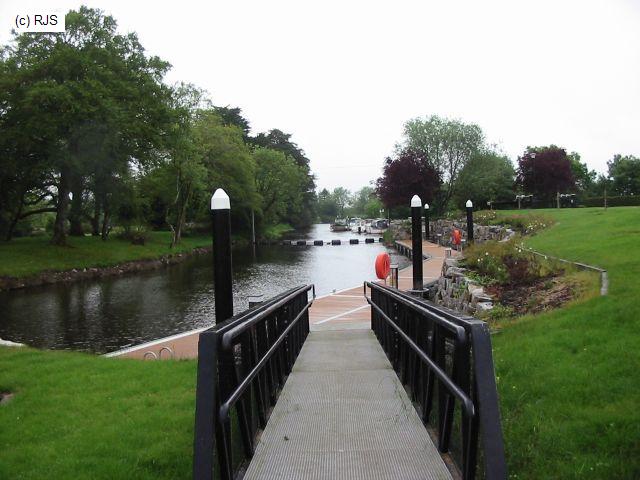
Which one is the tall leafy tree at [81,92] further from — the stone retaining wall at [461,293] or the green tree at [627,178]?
the green tree at [627,178]

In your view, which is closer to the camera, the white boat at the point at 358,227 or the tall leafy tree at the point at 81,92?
the tall leafy tree at the point at 81,92

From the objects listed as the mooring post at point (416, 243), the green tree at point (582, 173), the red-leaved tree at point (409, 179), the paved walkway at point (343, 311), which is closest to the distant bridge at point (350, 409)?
the mooring post at point (416, 243)

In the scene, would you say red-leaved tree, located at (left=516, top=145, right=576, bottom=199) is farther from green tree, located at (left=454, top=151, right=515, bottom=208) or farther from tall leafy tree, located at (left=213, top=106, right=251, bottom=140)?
tall leafy tree, located at (left=213, top=106, right=251, bottom=140)

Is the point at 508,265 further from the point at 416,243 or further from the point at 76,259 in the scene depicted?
the point at 76,259

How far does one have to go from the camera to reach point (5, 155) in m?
28.5

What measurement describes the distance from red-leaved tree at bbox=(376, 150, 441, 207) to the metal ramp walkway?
39121 mm

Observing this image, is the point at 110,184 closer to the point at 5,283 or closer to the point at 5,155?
the point at 5,155

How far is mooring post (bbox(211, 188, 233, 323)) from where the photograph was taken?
18.5 feet

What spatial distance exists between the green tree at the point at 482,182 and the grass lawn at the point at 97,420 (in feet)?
139

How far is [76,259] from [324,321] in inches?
876

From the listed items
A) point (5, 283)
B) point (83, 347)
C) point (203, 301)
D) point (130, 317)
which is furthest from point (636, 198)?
point (5, 283)

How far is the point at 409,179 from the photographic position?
1711 inches

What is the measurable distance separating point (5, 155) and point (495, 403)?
31.5 m

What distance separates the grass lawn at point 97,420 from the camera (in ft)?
11.9
